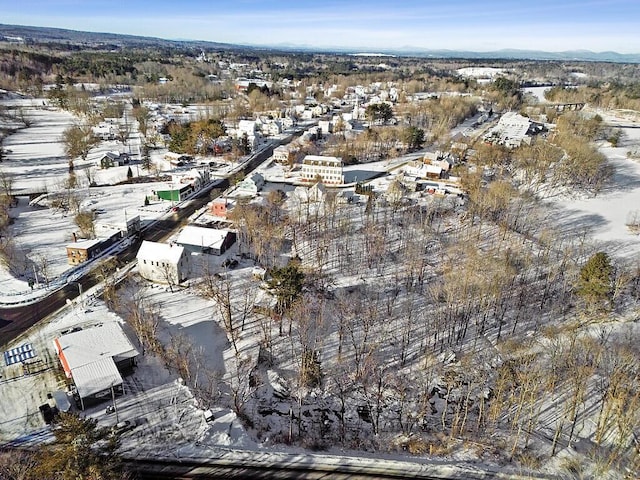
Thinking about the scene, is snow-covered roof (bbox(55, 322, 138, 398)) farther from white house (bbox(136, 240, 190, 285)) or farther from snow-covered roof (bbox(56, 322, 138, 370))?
white house (bbox(136, 240, 190, 285))

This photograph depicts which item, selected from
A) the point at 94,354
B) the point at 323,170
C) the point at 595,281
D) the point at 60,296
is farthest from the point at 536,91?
the point at 94,354

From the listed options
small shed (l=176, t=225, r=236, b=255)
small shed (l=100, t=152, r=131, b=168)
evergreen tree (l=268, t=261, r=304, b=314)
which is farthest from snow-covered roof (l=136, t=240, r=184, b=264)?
small shed (l=100, t=152, r=131, b=168)

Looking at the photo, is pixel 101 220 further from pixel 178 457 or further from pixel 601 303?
pixel 601 303

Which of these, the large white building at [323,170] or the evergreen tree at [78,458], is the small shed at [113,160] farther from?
the evergreen tree at [78,458]

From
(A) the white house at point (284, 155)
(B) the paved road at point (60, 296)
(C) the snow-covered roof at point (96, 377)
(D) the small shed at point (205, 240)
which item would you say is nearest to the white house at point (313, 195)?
(B) the paved road at point (60, 296)

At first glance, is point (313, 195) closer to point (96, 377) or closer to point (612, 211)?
point (96, 377)

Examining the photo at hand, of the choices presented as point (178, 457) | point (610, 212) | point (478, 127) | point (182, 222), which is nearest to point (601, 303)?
point (610, 212)
